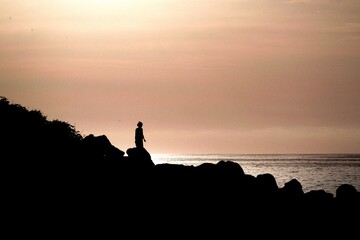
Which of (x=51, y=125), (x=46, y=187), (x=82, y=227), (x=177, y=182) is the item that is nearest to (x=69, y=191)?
(x=46, y=187)

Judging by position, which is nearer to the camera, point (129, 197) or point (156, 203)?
point (129, 197)

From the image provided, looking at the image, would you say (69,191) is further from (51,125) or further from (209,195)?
(51,125)

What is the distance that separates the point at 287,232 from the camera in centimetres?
3734

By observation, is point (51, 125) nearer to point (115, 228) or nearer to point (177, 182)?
point (177, 182)

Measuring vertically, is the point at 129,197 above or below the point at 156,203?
above

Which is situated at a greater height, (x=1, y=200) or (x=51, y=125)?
(x=51, y=125)

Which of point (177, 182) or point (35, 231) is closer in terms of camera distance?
point (35, 231)

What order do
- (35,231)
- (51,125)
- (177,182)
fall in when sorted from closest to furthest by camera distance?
(35,231) < (177,182) < (51,125)

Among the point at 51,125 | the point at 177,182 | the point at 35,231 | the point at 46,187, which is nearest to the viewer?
the point at 35,231

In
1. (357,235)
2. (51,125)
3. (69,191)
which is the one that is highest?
(51,125)

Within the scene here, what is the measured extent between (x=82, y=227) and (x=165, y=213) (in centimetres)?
453

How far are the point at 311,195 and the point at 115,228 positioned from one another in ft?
52.9

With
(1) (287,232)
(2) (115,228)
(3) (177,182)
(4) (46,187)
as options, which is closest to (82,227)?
(2) (115,228)

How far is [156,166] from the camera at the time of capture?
38469mm
